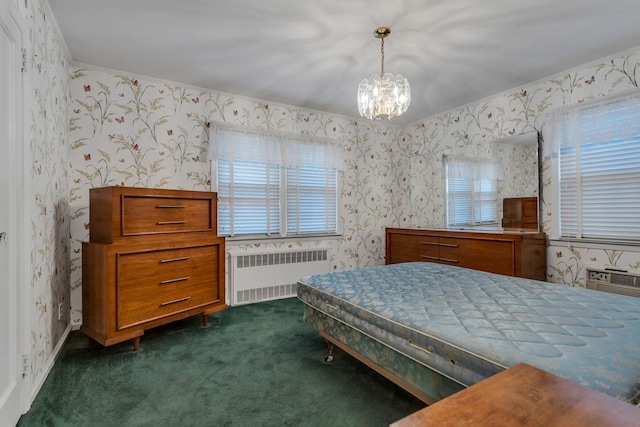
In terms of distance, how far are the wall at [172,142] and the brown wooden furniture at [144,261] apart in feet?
2.17

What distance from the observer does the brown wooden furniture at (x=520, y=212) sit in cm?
333

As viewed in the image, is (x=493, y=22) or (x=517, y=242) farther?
(x=517, y=242)

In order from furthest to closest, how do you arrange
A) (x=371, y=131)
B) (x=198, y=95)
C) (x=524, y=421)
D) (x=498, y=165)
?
(x=371, y=131)
(x=498, y=165)
(x=198, y=95)
(x=524, y=421)

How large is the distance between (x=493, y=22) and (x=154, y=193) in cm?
282

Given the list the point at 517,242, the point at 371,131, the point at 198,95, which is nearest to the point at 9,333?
the point at 198,95

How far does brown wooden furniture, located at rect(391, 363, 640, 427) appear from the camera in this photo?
610 mm

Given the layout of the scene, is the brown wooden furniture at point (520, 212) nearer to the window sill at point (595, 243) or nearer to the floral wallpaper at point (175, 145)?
the floral wallpaper at point (175, 145)

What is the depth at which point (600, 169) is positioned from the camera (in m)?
2.87

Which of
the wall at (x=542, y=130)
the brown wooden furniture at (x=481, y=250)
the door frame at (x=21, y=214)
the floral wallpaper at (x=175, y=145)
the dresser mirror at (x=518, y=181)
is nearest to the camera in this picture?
the door frame at (x=21, y=214)

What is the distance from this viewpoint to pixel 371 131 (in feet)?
15.2

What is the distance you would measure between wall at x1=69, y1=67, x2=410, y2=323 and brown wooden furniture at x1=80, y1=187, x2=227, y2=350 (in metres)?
0.66

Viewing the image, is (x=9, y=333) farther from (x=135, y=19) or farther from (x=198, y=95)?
(x=198, y=95)

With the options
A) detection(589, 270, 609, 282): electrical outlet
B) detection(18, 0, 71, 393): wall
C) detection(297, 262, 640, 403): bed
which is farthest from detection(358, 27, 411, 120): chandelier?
detection(589, 270, 609, 282): electrical outlet

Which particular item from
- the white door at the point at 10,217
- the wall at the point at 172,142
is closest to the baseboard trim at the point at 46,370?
the white door at the point at 10,217
